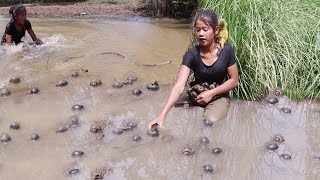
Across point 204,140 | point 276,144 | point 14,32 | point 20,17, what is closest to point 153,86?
point 204,140

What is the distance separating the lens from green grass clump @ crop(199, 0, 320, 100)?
6586 millimetres

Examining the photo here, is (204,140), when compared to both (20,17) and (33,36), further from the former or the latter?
(33,36)

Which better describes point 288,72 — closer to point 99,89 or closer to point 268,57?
point 268,57

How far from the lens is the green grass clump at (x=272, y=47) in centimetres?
659

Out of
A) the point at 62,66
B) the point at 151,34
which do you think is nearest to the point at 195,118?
the point at 62,66

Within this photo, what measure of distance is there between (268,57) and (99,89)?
2.77m

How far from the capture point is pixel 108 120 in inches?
242

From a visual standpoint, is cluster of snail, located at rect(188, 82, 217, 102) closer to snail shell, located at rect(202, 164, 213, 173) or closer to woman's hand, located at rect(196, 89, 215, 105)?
woman's hand, located at rect(196, 89, 215, 105)

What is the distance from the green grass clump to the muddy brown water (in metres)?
0.35

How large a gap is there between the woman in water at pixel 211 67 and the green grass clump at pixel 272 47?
0.85m

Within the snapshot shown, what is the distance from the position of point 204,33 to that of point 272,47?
1.92 metres

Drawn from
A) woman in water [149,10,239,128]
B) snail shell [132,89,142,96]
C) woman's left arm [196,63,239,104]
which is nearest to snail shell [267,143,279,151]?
woman in water [149,10,239,128]

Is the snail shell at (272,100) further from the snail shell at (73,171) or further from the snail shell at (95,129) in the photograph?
the snail shell at (73,171)

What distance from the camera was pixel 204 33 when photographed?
209 inches
